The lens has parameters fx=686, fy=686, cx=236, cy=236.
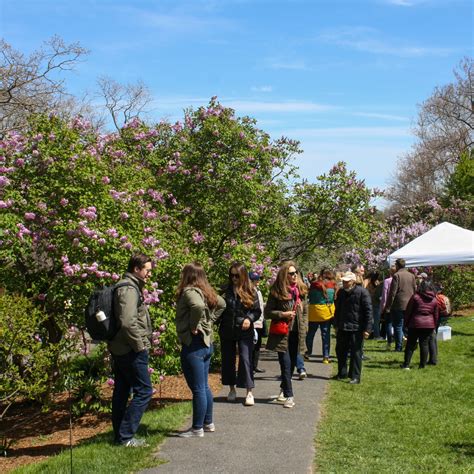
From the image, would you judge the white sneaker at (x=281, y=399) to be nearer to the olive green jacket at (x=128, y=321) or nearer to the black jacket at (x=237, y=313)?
the black jacket at (x=237, y=313)

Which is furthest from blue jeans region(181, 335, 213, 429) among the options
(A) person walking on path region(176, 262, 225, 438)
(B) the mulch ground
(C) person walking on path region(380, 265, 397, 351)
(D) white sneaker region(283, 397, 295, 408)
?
(C) person walking on path region(380, 265, 397, 351)

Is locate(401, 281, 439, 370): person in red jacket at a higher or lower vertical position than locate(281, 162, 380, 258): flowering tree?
lower

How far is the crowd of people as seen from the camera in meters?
6.14

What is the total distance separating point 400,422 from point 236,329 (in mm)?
2107

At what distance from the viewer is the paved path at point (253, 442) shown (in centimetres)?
571

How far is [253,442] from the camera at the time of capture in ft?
21.2

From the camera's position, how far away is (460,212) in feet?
108

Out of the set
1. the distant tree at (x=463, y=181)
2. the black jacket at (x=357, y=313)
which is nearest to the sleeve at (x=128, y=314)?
the black jacket at (x=357, y=313)

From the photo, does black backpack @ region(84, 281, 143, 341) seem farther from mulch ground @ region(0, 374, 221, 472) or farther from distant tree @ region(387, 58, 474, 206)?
distant tree @ region(387, 58, 474, 206)

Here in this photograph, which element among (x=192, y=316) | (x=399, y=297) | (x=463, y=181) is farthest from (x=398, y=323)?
(x=463, y=181)

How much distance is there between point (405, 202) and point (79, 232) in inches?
1955

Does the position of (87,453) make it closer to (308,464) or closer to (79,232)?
(308,464)

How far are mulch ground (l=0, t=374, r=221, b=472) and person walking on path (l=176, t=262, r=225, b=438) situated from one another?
2.20 m

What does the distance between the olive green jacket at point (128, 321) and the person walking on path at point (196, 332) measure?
19.9 inches
